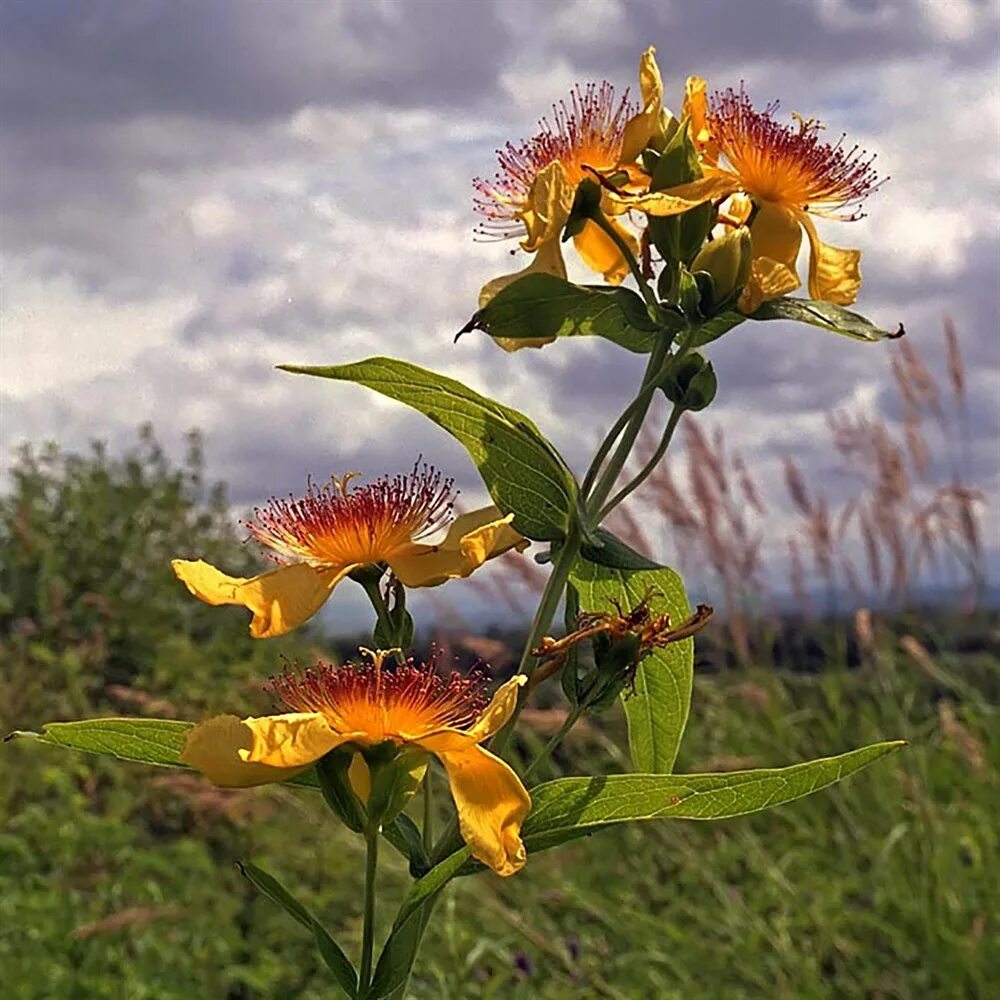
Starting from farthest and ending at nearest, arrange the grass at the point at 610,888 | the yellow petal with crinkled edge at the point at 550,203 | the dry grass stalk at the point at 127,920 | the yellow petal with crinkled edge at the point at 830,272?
the grass at the point at 610,888
the dry grass stalk at the point at 127,920
the yellow petal with crinkled edge at the point at 830,272
the yellow petal with crinkled edge at the point at 550,203

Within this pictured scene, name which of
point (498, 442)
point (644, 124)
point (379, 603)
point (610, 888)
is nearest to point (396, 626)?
point (379, 603)

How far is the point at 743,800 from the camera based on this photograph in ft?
2.85

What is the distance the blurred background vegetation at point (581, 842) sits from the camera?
2510mm

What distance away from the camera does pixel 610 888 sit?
3100 millimetres

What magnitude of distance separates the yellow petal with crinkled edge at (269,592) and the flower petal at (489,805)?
A: 0.16 meters

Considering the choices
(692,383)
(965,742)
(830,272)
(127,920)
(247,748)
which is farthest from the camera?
(965,742)

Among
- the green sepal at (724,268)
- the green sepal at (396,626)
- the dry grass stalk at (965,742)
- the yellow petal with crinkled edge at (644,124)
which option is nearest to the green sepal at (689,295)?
the green sepal at (724,268)

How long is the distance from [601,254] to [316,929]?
1.90ft

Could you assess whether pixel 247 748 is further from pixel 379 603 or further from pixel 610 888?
pixel 610 888

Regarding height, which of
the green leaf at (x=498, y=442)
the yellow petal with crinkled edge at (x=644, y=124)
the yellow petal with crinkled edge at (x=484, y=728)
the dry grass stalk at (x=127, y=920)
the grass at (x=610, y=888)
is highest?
the yellow petal with crinkled edge at (x=644, y=124)

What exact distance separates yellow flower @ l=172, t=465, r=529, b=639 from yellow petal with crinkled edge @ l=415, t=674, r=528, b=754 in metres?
0.11

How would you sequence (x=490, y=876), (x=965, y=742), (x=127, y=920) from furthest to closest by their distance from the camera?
(x=490, y=876) → (x=965, y=742) → (x=127, y=920)

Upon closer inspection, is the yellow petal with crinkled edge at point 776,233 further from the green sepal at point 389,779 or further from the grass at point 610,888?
the grass at point 610,888

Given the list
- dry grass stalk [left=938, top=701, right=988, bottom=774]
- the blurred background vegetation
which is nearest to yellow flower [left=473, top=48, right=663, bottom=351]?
the blurred background vegetation
